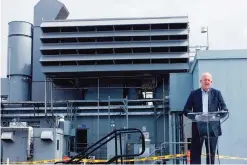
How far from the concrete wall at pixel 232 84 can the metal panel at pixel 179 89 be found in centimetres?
406

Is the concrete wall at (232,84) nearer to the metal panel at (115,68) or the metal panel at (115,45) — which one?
the metal panel at (115,68)

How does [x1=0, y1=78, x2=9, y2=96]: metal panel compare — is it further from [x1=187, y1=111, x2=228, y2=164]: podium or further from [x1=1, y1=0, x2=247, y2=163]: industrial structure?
[x1=187, y1=111, x2=228, y2=164]: podium

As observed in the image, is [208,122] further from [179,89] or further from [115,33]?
[115,33]

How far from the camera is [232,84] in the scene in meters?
19.3

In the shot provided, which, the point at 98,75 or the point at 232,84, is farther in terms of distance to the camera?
the point at 98,75

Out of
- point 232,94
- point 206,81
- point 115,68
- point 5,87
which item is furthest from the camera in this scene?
point 5,87

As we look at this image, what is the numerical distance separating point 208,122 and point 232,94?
13.7 metres

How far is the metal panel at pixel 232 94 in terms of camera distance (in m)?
18.9

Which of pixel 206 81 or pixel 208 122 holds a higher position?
pixel 206 81

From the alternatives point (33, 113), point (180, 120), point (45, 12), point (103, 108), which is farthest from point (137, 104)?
point (45, 12)

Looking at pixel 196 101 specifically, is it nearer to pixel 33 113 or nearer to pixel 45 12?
pixel 33 113

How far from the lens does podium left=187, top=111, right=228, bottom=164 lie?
6.11 metres

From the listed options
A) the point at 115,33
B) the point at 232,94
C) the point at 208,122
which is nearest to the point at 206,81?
the point at 208,122

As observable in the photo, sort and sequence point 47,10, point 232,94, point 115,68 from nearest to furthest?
point 232,94
point 115,68
point 47,10
